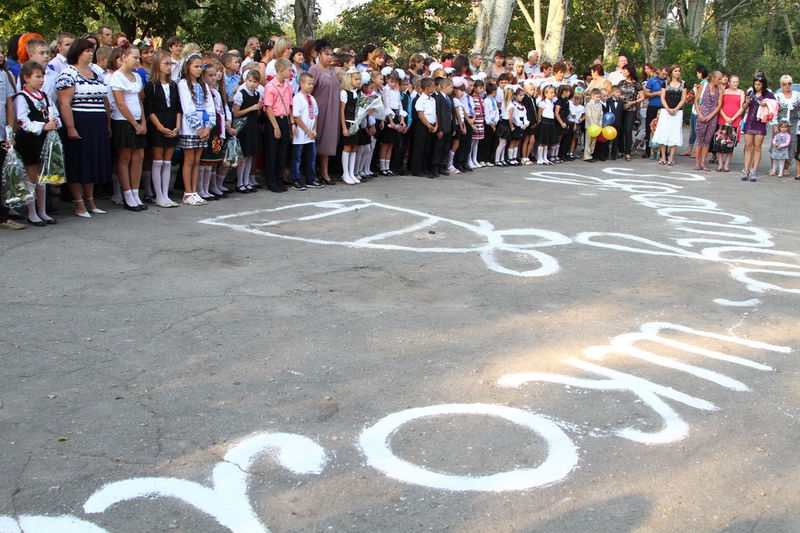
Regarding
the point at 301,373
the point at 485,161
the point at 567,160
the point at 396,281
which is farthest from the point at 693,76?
the point at 301,373

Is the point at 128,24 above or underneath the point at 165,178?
above

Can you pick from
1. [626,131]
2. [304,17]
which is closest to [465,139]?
[626,131]

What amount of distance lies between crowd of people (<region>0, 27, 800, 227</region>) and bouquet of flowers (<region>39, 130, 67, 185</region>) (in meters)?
0.10

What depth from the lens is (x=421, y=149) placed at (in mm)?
12188

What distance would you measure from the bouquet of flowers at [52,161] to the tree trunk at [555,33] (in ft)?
56.3

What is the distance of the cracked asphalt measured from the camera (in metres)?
3.25

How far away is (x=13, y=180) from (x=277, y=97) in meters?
3.59

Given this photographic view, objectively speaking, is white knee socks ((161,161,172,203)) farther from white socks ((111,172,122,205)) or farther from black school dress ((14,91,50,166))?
black school dress ((14,91,50,166))

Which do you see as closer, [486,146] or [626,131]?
[486,146]

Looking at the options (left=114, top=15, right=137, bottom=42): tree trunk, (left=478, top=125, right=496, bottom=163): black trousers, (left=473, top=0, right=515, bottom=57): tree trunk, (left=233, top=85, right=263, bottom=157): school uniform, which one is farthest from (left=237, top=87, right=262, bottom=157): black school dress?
(left=114, top=15, right=137, bottom=42): tree trunk

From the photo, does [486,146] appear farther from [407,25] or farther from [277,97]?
[407,25]

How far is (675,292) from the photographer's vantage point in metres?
6.35

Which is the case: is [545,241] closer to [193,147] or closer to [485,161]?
[193,147]

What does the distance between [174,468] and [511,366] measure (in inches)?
80.9
